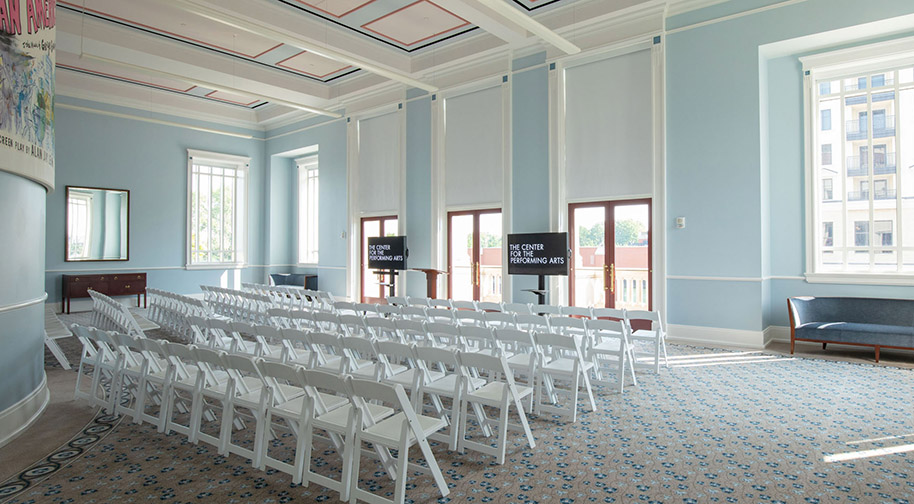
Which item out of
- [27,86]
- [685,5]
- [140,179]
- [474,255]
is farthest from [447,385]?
[140,179]

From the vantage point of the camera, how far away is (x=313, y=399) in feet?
8.85

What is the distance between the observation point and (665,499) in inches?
103

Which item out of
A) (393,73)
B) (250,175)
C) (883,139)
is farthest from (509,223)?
(250,175)

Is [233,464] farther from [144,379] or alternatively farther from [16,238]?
[16,238]

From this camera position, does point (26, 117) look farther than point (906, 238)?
No

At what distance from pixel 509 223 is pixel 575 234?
1.23m

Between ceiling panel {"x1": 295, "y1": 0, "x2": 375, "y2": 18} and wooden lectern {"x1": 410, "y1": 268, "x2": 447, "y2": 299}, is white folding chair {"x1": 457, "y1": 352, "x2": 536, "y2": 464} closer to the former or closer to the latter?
wooden lectern {"x1": 410, "y1": 268, "x2": 447, "y2": 299}

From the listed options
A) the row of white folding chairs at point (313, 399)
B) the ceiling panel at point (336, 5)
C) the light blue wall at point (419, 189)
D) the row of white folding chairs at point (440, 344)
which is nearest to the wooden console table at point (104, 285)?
the light blue wall at point (419, 189)

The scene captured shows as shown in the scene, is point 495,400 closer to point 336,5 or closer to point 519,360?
point 519,360

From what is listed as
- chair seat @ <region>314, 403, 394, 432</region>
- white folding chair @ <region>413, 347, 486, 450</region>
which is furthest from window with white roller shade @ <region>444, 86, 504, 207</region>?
chair seat @ <region>314, 403, 394, 432</region>

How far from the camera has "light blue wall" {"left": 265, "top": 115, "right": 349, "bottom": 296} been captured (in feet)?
39.8

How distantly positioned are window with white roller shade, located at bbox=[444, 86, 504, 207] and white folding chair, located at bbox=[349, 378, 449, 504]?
22.7ft

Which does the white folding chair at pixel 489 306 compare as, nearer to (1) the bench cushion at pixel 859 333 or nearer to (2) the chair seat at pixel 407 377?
(2) the chair seat at pixel 407 377

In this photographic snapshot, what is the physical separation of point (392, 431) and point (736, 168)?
20.5ft
